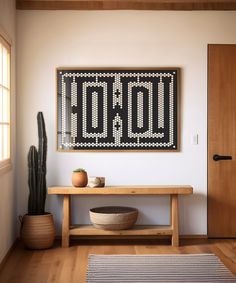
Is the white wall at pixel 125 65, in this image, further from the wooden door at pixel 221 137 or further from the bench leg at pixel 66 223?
the bench leg at pixel 66 223

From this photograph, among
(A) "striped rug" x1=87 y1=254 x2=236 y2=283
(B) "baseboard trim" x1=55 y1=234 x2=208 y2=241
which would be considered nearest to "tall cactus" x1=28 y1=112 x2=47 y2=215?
(B) "baseboard trim" x1=55 y1=234 x2=208 y2=241

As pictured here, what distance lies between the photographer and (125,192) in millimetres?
4844

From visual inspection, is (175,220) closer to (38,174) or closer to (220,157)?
(220,157)

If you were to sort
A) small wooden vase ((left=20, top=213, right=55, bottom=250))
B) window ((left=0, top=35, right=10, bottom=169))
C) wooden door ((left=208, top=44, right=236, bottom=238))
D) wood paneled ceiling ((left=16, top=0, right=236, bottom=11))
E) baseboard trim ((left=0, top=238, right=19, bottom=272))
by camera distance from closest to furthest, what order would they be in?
1. baseboard trim ((left=0, top=238, right=19, bottom=272))
2. window ((left=0, top=35, right=10, bottom=169))
3. small wooden vase ((left=20, top=213, right=55, bottom=250))
4. wood paneled ceiling ((left=16, top=0, right=236, bottom=11))
5. wooden door ((left=208, top=44, right=236, bottom=238))

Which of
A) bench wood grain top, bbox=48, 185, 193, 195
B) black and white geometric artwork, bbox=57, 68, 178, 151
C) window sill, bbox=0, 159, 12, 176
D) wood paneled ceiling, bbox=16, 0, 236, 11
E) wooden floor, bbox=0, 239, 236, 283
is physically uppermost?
wood paneled ceiling, bbox=16, 0, 236, 11

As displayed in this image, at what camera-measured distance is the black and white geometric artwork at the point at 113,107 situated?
16.9 ft

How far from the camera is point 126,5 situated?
5.16m

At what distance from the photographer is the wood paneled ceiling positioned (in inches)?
201

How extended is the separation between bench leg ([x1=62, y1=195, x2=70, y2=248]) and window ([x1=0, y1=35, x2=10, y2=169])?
0.72 meters

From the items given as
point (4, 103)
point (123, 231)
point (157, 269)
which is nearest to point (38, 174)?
point (4, 103)

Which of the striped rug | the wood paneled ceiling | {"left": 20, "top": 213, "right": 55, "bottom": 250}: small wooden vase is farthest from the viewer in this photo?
the wood paneled ceiling

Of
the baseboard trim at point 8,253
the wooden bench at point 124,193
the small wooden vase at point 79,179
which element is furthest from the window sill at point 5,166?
the baseboard trim at point 8,253

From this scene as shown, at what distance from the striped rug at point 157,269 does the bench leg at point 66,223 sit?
1.61 feet

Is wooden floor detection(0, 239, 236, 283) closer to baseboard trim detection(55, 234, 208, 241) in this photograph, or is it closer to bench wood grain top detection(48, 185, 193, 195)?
baseboard trim detection(55, 234, 208, 241)
